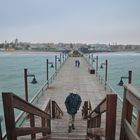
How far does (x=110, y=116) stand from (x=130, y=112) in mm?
236

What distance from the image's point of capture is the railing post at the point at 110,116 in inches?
108

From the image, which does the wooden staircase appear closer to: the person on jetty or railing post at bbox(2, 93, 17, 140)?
the person on jetty

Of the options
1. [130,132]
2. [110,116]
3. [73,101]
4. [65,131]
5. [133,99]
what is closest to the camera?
[133,99]

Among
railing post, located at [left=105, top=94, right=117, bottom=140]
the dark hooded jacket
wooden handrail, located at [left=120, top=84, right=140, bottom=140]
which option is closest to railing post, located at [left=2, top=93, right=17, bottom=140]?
railing post, located at [left=105, top=94, right=117, bottom=140]

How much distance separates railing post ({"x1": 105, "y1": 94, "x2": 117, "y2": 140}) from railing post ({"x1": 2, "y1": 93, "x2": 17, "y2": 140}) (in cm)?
104

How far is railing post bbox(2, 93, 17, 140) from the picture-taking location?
264 cm

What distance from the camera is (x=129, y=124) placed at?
2.63 metres

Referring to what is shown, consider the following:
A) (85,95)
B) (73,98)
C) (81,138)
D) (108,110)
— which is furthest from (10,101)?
(85,95)

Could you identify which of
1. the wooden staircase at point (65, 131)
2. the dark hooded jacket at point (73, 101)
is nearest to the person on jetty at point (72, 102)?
the dark hooded jacket at point (73, 101)

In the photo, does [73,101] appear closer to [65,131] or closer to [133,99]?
[65,131]

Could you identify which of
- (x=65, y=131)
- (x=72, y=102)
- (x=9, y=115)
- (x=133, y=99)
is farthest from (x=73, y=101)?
(x=133, y=99)

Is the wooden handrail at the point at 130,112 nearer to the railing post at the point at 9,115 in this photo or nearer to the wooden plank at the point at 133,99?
the wooden plank at the point at 133,99

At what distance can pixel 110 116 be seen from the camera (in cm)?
279

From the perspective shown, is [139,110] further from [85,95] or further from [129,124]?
[85,95]
